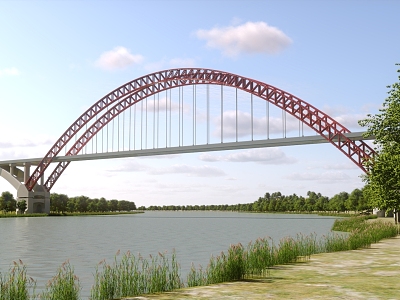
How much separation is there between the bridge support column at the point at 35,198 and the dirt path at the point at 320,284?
75.5m

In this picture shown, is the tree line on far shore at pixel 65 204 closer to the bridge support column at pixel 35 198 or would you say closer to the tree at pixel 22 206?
the tree at pixel 22 206

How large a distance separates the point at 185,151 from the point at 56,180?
1182 inches

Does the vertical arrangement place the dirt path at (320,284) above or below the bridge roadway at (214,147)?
below

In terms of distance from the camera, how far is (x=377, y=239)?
20297 mm

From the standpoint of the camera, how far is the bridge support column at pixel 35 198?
82625 millimetres

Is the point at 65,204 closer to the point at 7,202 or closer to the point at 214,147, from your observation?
the point at 7,202

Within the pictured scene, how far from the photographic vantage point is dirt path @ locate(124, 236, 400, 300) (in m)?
8.46

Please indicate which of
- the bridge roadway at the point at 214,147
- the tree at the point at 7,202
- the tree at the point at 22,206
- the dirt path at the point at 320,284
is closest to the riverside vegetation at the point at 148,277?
the dirt path at the point at 320,284

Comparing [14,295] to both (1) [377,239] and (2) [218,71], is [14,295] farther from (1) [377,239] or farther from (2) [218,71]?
(2) [218,71]

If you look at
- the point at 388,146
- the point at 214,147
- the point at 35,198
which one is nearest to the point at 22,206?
the point at 35,198

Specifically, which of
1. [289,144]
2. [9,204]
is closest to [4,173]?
[9,204]

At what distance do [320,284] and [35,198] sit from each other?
8026 cm

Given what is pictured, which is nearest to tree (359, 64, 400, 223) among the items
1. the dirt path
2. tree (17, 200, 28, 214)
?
the dirt path

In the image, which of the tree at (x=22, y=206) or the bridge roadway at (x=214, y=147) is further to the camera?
the tree at (x=22, y=206)
